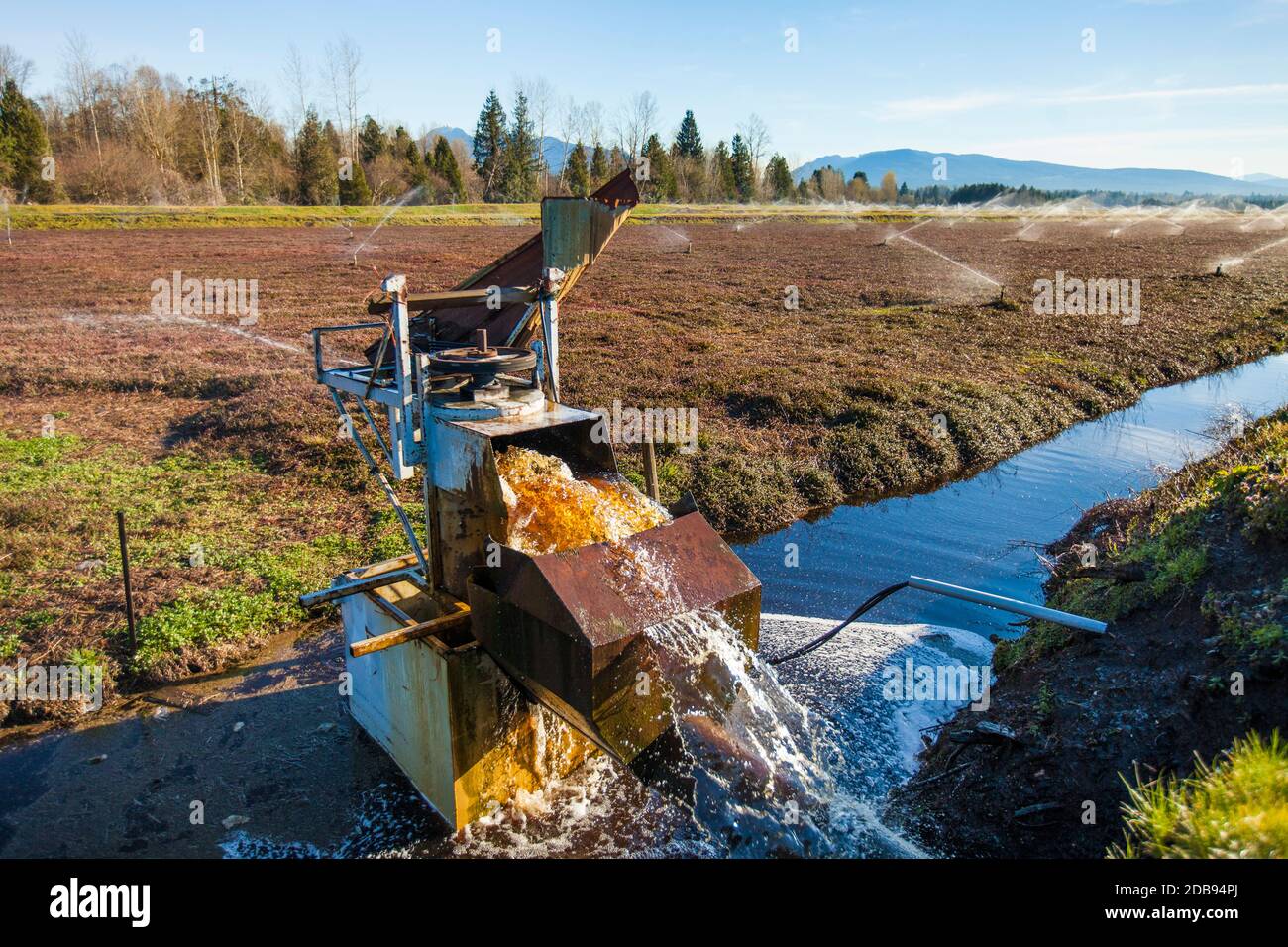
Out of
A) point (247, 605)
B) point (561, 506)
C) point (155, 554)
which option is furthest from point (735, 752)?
point (155, 554)

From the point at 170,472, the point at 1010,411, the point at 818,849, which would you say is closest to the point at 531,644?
the point at 818,849

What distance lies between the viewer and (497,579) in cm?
539

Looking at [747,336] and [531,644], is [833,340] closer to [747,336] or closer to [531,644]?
[747,336]

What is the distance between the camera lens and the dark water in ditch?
648 centimetres

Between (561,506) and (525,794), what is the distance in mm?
2692

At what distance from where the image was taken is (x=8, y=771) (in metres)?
7.62

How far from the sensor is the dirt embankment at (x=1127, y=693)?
5707 mm

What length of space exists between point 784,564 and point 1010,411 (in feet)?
34.9
